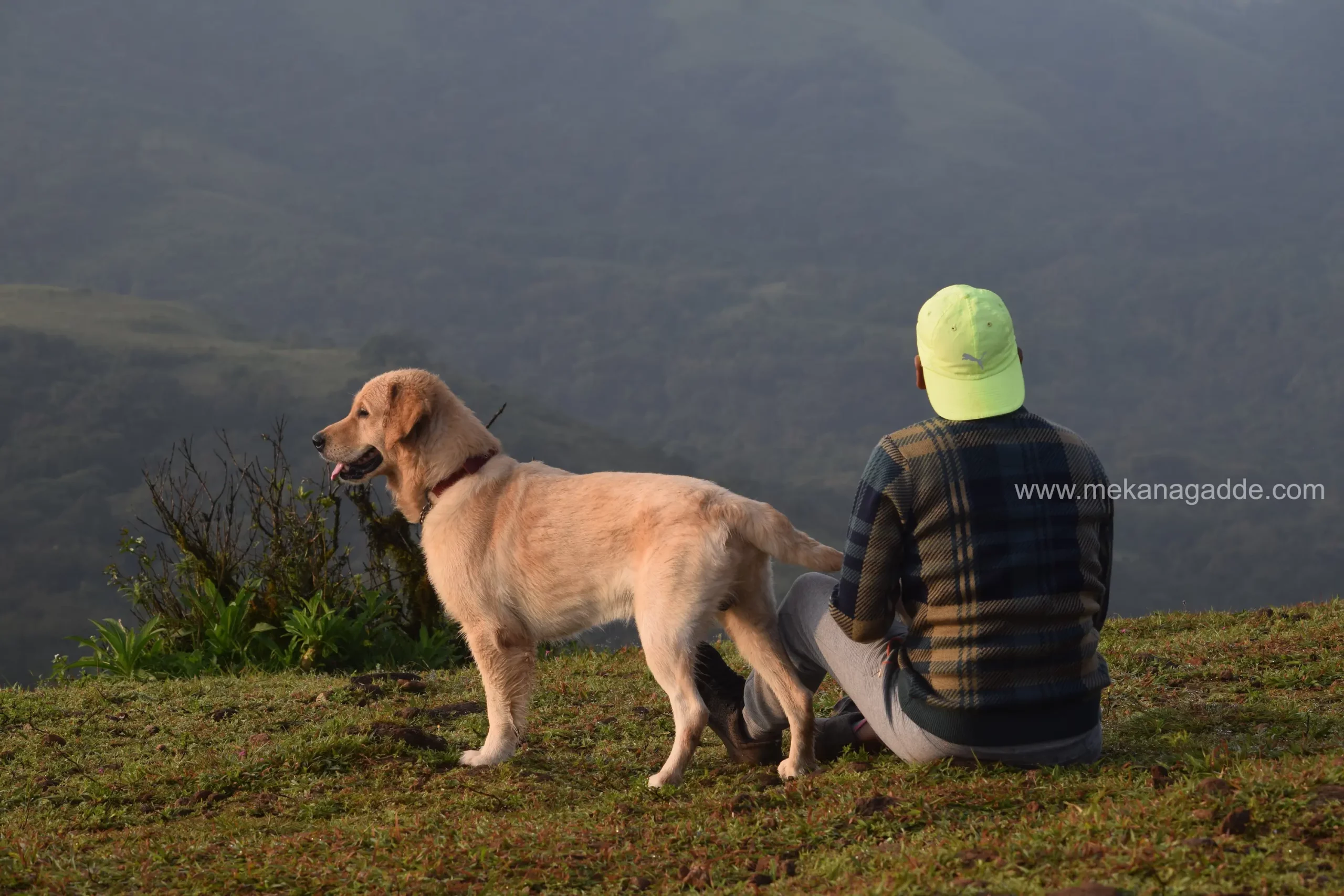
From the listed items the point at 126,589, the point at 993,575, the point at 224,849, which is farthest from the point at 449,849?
the point at 126,589

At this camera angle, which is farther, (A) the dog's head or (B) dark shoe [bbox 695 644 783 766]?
(A) the dog's head

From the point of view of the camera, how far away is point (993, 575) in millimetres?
4293

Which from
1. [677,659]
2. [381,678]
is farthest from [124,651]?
[677,659]

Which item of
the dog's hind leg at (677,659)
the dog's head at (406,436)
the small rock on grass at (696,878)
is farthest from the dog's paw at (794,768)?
the dog's head at (406,436)

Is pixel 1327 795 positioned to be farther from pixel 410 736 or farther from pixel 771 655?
pixel 410 736

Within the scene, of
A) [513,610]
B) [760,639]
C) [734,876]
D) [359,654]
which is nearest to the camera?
[734,876]

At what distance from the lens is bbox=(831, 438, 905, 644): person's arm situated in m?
4.32

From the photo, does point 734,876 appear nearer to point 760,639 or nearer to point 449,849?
point 449,849

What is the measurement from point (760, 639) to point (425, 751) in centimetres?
212

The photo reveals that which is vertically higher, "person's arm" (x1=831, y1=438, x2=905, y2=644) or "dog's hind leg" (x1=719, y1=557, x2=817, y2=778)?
"person's arm" (x1=831, y1=438, x2=905, y2=644)

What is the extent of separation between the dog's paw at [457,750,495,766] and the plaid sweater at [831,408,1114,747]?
236 cm

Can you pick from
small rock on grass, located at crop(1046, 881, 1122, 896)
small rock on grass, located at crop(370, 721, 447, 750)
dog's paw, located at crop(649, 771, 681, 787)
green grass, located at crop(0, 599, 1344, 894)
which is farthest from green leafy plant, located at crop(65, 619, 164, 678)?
small rock on grass, located at crop(1046, 881, 1122, 896)

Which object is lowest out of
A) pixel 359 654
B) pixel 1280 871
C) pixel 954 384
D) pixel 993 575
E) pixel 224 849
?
pixel 359 654

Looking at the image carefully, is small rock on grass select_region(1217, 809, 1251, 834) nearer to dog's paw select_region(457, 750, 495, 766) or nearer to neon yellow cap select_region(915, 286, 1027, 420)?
neon yellow cap select_region(915, 286, 1027, 420)
